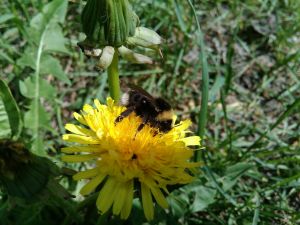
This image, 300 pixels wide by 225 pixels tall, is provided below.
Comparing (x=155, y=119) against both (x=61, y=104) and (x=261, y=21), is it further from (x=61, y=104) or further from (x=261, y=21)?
(x=261, y=21)

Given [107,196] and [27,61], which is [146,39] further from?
[27,61]

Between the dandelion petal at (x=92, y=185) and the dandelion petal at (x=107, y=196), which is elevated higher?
the dandelion petal at (x=92, y=185)

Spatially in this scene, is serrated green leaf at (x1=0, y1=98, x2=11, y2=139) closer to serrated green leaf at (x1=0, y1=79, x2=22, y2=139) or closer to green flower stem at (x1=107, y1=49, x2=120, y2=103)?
serrated green leaf at (x1=0, y1=79, x2=22, y2=139)

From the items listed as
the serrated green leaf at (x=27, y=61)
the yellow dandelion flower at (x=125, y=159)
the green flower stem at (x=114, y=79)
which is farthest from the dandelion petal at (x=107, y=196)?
the serrated green leaf at (x=27, y=61)

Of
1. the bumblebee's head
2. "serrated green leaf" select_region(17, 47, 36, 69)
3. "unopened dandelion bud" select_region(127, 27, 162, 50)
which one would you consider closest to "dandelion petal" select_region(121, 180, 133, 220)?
the bumblebee's head

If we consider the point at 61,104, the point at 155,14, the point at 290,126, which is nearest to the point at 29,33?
the point at 61,104

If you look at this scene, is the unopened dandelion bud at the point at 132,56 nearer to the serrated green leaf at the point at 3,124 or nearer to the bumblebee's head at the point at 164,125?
the bumblebee's head at the point at 164,125

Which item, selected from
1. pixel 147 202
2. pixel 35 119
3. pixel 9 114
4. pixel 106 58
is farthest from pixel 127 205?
pixel 35 119
